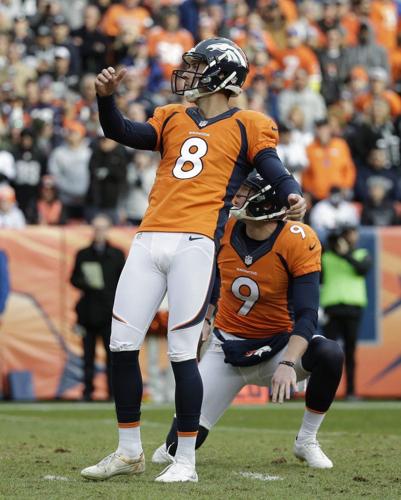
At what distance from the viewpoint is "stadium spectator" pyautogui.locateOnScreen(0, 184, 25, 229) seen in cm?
1229

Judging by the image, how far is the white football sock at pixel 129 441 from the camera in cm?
548

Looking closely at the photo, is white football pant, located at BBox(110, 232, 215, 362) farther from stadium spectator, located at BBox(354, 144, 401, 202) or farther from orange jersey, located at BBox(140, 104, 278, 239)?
stadium spectator, located at BBox(354, 144, 401, 202)

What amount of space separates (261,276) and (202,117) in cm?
99

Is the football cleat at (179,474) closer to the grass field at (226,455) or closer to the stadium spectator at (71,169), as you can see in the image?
the grass field at (226,455)

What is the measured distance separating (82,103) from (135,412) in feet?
30.3

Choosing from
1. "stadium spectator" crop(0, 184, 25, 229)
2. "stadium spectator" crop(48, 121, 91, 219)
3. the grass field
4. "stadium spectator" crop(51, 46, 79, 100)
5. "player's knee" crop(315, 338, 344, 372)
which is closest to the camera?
the grass field

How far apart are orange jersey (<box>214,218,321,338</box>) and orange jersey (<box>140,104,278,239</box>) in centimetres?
62

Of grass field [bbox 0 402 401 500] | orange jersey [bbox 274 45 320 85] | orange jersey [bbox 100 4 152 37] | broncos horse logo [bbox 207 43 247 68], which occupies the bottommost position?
grass field [bbox 0 402 401 500]

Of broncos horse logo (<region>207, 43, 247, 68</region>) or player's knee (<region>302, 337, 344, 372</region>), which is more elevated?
broncos horse logo (<region>207, 43, 247, 68</region>)

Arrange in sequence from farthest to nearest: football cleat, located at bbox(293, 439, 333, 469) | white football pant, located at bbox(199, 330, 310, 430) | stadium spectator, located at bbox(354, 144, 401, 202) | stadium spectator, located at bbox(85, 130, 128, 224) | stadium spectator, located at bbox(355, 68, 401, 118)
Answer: stadium spectator, located at bbox(355, 68, 401, 118) < stadium spectator, located at bbox(354, 144, 401, 202) < stadium spectator, located at bbox(85, 130, 128, 224) < white football pant, located at bbox(199, 330, 310, 430) < football cleat, located at bbox(293, 439, 333, 469)

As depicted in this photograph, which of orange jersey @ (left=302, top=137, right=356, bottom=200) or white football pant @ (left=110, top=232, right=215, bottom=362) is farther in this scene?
orange jersey @ (left=302, top=137, right=356, bottom=200)

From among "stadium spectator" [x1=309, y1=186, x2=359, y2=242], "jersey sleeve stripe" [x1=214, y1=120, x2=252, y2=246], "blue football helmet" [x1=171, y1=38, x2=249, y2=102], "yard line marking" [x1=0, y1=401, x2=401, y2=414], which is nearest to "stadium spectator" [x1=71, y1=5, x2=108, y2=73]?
"stadium spectator" [x1=309, y1=186, x2=359, y2=242]

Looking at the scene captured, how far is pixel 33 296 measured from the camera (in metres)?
12.2

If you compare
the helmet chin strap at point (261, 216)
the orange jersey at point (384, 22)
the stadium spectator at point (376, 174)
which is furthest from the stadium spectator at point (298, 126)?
the helmet chin strap at point (261, 216)
